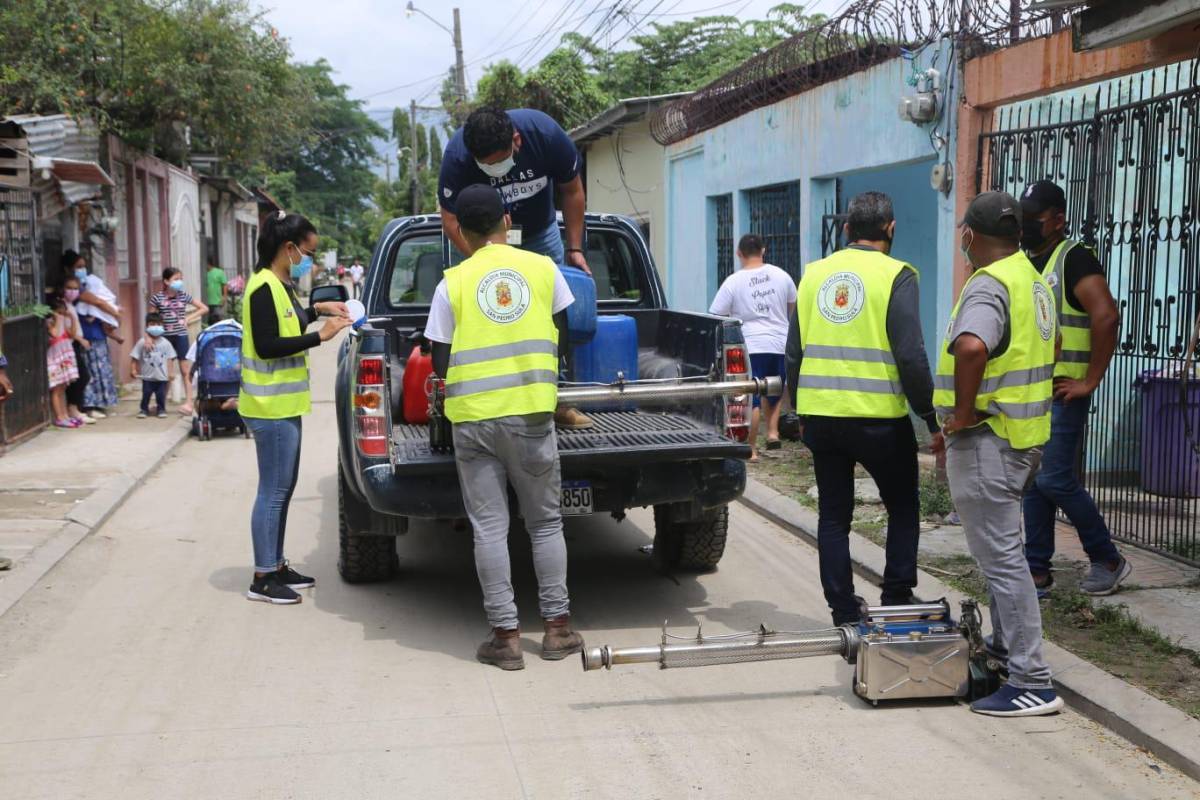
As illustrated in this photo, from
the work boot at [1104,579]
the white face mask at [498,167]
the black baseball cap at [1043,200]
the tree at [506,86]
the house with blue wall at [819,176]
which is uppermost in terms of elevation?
the tree at [506,86]

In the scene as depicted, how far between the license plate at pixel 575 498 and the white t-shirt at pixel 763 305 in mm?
4958

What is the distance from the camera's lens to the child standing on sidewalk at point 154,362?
14.2 m

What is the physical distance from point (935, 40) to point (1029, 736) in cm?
708

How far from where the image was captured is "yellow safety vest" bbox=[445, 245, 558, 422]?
5301 millimetres

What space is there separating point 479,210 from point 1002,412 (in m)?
2.29

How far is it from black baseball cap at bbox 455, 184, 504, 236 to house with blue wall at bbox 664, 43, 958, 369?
5648mm

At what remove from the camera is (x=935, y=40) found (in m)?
10.3

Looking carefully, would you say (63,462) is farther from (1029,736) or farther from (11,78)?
(1029,736)

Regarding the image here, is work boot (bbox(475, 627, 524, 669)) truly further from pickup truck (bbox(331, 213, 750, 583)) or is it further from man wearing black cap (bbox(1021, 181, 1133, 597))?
man wearing black cap (bbox(1021, 181, 1133, 597))

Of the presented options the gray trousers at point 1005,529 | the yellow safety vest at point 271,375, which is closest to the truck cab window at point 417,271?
the yellow safety vest at point 271,375

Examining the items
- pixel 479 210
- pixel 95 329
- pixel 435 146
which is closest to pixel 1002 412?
pixel 479 210

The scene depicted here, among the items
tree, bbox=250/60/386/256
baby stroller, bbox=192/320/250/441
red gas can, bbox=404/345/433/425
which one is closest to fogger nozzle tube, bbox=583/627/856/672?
red gas can, bbox=404/345/433/425

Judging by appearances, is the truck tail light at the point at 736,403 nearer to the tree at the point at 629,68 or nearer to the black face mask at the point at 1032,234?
the black face mask at the point at 1032,234

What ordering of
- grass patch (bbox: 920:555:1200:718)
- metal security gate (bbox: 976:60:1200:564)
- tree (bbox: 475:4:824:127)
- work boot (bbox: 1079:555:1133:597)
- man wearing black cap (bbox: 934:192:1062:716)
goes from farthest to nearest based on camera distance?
tree (bbox: 475:4:824:127) → metal security gate (bbox: 976:60:1200:564) → work boot (bbox: 1079:555:1133:597) → grass patch (bbox: 920:555:1200:718) → man wearing black cap (bbox: 934:192:1062:716)
